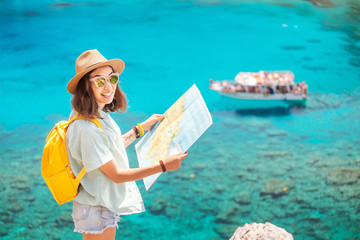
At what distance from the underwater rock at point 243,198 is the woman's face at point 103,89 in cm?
284

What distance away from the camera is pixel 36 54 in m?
7.72

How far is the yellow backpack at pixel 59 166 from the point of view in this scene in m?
1.65

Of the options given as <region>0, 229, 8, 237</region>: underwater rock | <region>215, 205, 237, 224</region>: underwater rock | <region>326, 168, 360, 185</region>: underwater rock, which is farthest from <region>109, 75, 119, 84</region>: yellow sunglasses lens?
<region>326, 168, 360, 185</region>: underwater rock

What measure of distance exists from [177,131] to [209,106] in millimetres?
4735

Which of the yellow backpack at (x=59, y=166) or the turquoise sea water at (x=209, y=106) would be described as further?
the turquoise sea water at (x=209, y=106)

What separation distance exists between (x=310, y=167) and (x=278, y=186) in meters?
0.54

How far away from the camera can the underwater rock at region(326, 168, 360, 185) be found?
4.59 m

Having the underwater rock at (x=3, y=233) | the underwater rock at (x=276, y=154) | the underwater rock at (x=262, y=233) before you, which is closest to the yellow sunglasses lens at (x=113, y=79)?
Result: the underwater rock at (x=262, y=233)

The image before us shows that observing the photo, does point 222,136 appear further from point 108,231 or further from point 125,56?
point 108,231

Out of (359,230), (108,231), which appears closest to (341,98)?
(359,230)

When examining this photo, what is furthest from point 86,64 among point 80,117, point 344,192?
point 344,192

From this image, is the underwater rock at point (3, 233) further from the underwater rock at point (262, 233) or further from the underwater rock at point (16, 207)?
the underwater rock at point (262, 233)

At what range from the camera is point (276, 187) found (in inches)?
178

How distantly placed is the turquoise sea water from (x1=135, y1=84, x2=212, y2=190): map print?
7.39ft
